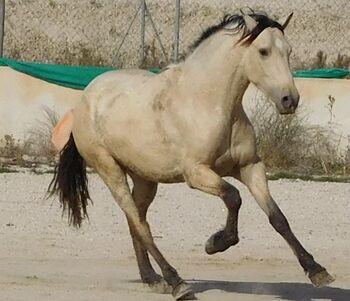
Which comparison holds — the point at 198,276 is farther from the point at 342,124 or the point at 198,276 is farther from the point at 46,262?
the point at 342,124

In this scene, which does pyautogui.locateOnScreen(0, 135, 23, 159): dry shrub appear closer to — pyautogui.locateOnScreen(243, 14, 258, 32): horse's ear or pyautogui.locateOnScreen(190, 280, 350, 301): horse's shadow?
pyautogui.locateOnScreen(190, 280, 350, 301): horse's shadow

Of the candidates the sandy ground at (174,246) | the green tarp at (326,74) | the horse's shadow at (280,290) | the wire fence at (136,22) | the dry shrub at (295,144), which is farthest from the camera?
the wire fence at (136,22)

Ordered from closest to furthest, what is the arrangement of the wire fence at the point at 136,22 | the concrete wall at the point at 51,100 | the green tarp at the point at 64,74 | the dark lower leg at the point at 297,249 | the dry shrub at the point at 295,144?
the dark lower leg at the point at 297,249 → the dry shrub at the point at 295,144 → the concrete wall at the point at 51,100 → the green tarp at the point at 64,74 → the wire fence at the point at 136,22

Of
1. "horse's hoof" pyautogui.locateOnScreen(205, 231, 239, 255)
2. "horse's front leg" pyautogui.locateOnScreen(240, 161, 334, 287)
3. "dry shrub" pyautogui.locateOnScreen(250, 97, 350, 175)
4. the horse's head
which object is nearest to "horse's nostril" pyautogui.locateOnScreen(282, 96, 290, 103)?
the horse's head

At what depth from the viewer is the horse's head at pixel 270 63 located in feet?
27.7

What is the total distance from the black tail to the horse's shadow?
1020mm

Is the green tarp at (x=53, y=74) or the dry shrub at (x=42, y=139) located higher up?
the green tarp at (x=53, y=74)

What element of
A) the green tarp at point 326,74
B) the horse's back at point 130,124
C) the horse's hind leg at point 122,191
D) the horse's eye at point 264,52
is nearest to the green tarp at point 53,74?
the green tarp at point 326,74

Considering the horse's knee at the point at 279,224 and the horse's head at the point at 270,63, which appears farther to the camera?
the horse's knee at the point at 279,224

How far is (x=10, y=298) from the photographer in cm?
885

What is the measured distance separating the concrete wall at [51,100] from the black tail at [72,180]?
246 inches

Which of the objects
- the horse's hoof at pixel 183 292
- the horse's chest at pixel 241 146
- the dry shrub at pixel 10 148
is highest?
the horse's chest at pixel 241 146

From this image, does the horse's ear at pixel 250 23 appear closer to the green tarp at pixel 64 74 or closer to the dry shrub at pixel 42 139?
the dry shrub at pixel 42 139

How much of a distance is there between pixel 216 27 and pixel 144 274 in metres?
1.83
